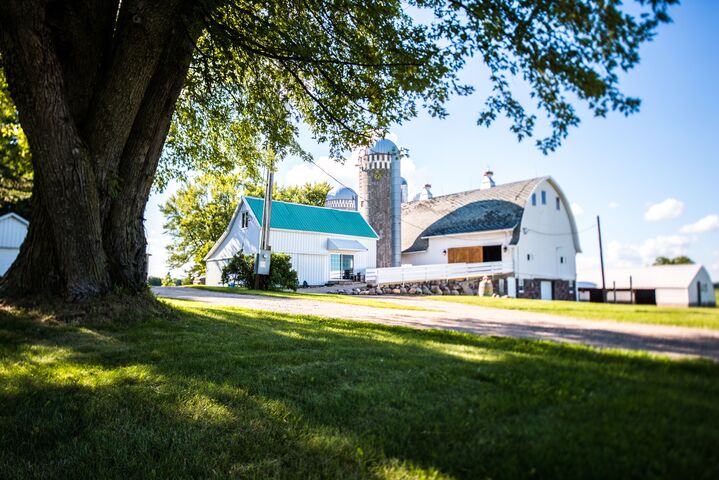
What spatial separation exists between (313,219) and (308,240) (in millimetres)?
1886

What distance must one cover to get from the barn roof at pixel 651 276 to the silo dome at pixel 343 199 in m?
39.8

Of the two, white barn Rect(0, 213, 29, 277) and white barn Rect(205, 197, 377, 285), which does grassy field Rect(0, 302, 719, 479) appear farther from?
white barn Rect(0, 213, 29, 277)

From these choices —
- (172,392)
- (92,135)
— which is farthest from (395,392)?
(92,135)

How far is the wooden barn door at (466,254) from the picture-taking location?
2684 cm

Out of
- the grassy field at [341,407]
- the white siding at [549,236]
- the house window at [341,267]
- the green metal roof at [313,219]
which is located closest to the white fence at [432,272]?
the house window at [341,267]

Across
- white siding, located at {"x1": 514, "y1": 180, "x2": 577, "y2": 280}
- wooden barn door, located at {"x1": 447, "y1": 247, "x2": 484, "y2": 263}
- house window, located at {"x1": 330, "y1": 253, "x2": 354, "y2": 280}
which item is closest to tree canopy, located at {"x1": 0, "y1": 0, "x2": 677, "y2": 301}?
white siding, located at {"x1": 514, "y1": 180, "x2": 577, "y2": 280}

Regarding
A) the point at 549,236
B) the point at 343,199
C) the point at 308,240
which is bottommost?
the point at 549,236

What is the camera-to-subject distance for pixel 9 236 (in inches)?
1249

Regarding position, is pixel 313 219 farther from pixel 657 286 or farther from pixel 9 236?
pixel 657 286

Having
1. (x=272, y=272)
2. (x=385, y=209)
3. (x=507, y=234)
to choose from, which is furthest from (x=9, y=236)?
(x=507, y=234)

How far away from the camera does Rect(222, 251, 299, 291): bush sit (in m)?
22.3

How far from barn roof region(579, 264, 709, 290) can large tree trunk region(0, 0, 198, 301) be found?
7.29 m

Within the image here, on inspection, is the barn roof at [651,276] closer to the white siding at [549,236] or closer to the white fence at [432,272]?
the white siding at [549,236]

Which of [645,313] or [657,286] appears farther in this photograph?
[657,286]
